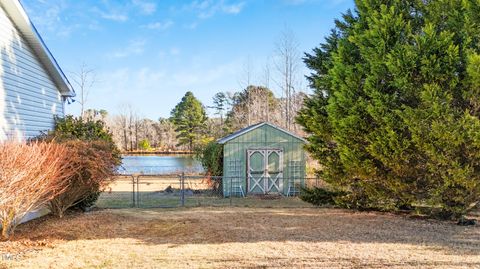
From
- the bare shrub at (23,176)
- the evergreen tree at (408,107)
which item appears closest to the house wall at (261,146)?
the evergreen tree at (408,107)

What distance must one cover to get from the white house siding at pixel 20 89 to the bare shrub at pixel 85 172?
56.6 inches

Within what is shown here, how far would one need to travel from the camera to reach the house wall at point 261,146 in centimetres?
1441

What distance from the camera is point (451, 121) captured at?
23.8 feet

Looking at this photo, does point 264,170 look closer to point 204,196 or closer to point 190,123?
point 204,196

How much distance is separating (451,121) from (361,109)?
1.96 metres

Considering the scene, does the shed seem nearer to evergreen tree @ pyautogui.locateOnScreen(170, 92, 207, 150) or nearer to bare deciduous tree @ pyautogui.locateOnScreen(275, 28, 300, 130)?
bare deciduous tree @ pyautogui.locateOnScreen(275, 28, 300, 130)

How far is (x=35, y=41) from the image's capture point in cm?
968

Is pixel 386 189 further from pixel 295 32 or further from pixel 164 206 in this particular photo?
pixel 295 32

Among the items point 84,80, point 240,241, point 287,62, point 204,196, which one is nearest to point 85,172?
point 240,241

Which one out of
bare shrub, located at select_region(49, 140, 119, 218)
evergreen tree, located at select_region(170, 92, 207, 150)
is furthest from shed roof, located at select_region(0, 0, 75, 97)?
evergreen tree, located at select_region(170, 92, 207, 150)

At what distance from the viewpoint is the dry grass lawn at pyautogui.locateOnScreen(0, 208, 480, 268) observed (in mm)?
5094

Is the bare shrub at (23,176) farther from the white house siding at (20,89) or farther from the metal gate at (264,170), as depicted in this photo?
the metal gate at (264,170)

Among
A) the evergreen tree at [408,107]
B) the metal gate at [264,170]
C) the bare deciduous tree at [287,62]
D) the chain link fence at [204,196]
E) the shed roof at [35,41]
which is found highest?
the bare deciduous tree at [287,62]

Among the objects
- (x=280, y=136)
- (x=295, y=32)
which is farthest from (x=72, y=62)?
(x=280, y=136)
